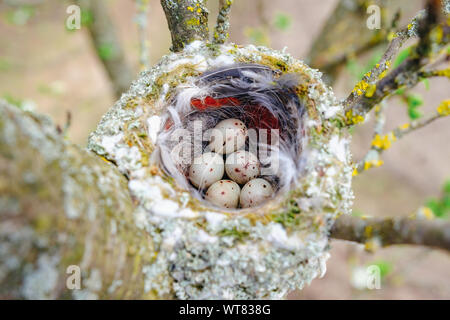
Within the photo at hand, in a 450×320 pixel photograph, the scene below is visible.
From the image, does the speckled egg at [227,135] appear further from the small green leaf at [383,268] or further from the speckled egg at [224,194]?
the small green leaf at [383,268]

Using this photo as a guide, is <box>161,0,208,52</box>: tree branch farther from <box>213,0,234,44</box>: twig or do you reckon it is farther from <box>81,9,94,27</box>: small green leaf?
<box>81,9,94,27</box>: small green leaf

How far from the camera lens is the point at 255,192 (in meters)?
1.95

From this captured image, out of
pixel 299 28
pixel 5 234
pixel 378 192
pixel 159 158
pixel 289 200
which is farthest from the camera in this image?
pixel 299 28

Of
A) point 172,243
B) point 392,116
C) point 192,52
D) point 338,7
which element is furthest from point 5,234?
point 392,116

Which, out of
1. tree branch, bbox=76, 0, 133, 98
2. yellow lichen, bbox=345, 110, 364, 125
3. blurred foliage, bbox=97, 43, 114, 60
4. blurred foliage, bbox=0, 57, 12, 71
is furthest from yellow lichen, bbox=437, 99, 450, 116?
blurred foliage, bbox=0, 57, 12, 71

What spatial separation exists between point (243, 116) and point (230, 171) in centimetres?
40

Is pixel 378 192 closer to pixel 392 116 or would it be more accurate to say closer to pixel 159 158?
pixel 392 116

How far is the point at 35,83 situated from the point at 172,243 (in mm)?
5997

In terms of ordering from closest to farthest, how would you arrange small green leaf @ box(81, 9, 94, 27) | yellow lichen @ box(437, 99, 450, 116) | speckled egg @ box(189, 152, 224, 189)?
yellow lichen @ box(437, 99, 450, 116) < speckled egg @ box(189, 152, 224, 189) < small green leaf @ box(81, 9, 94, 27)

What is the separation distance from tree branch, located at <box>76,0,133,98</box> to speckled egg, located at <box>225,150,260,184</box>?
2.03 m

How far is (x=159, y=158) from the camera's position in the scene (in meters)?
1.55

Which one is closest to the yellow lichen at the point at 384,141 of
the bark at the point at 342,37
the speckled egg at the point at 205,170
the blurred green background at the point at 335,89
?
the speckled egg at the point at 205,170

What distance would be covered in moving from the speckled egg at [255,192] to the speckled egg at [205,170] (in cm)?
22

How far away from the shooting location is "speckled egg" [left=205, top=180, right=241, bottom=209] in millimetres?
1951
